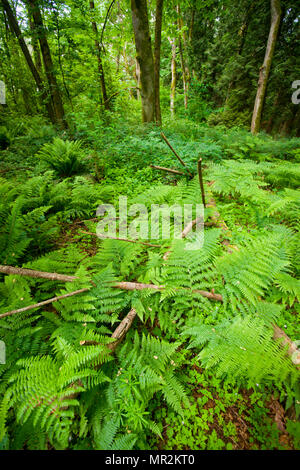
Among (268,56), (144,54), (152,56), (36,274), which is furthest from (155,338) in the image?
(268,56)

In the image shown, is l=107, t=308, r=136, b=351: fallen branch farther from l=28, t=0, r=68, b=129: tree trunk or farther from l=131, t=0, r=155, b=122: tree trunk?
l=28, t=0, r=68, b=129: tree trunk

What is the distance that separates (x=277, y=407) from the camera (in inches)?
59.2

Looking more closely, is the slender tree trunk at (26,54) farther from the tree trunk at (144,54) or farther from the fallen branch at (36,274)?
the fallen branch at (36,274)

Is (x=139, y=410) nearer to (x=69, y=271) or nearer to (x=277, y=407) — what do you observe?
(x=277, y=407)

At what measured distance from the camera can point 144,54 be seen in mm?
5840

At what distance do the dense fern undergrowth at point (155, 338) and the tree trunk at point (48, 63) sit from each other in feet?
20.0

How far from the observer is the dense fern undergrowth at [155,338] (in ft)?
4.37

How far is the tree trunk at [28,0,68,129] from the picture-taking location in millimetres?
6197

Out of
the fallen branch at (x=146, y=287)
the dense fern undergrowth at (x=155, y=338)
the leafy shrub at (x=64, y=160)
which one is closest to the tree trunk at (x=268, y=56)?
the dense fern undergrowth at (x=155, y=338)

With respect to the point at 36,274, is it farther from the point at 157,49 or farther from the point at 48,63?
the point at 48,63

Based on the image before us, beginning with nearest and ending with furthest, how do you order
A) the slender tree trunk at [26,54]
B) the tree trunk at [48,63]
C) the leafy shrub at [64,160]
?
the leafy shrub at [64,160], the tree trunk at [48,63], the slender tree trunk at [26,54]

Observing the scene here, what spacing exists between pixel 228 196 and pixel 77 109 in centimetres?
821

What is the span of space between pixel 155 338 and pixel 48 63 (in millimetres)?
9833
